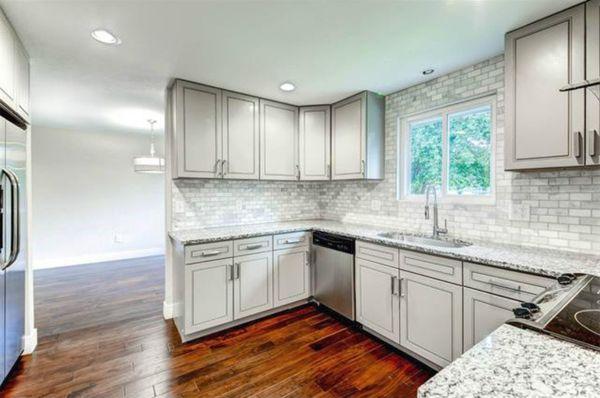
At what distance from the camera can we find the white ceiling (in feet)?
5.63

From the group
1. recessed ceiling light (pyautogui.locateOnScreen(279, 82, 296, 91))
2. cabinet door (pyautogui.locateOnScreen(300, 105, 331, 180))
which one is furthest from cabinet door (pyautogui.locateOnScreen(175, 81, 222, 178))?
cabinet door (pyautogui.locateOnScreen(300, 105, 331, 180))

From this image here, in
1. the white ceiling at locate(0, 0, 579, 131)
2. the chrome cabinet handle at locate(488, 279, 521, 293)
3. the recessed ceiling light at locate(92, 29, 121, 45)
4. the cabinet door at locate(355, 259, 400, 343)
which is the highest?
the white ceiling at locate(0, 0, 579, 131)

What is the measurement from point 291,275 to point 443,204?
5.53 ft

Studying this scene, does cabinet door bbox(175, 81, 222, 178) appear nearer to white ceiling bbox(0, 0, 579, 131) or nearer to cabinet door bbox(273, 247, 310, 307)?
white ceiling bbox(0, 0, 579, 131)

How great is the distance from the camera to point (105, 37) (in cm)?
200

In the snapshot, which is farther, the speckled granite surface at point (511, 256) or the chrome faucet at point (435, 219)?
the chrome faucet at point (435, 219)

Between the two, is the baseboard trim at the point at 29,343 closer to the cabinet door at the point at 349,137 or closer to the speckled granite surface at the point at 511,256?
the speckled granite surface at the point at 511,256

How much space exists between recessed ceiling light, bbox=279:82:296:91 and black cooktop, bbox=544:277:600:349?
8.60 ft

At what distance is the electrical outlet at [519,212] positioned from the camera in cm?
215

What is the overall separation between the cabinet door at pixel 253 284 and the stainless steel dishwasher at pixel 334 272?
1.78 ft

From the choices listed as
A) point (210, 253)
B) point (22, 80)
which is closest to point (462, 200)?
point (210, 253)

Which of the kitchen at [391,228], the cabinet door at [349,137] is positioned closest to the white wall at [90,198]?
the kitchen at [391,228]

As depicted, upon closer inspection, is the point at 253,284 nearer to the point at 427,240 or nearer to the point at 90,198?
the point at 427,240

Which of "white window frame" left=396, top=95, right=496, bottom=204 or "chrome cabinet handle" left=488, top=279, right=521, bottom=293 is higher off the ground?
"white window frame" left=396, top=95, right=496, bottom=204
